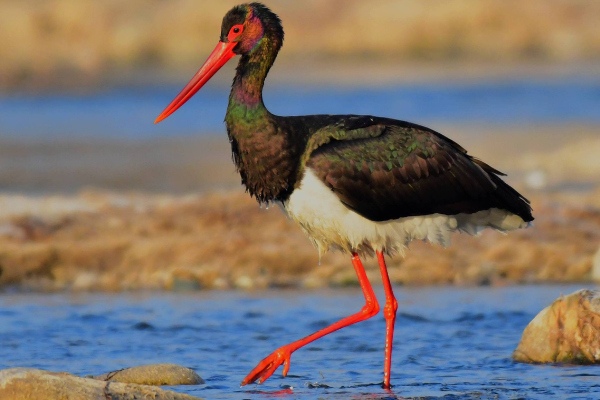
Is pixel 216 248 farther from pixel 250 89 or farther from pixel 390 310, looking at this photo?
pixel 250 89

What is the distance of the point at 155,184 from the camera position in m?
15.9

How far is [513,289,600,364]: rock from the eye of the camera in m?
7.33

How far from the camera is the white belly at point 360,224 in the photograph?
699cm

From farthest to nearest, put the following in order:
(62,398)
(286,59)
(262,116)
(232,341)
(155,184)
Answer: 1. (286,59)
2. (155,184)
3. (232,341)
4. (262,116)
5. (62,398)

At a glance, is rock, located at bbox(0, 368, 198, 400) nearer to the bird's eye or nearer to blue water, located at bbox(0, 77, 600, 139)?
the bird's eye

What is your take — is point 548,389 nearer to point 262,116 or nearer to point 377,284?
point 262,116

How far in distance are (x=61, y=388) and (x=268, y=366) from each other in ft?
5.20

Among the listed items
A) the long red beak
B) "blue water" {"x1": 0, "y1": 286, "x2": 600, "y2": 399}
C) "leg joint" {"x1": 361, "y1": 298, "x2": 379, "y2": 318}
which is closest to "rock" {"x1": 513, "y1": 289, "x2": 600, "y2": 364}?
"blue water" {"x1": 0, "y1": 286, "x2": 600, "y2": 399}

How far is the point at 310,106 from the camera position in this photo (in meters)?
23.9

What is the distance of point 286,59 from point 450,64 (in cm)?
457

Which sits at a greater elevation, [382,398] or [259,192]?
[259,192]

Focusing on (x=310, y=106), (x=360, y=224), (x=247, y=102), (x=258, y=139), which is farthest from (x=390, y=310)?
(x=310, y=106)

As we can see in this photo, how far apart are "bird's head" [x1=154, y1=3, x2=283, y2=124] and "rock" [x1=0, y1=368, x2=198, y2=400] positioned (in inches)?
80.4

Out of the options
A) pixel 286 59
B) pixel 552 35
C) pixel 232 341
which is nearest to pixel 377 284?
pixel 232 341
